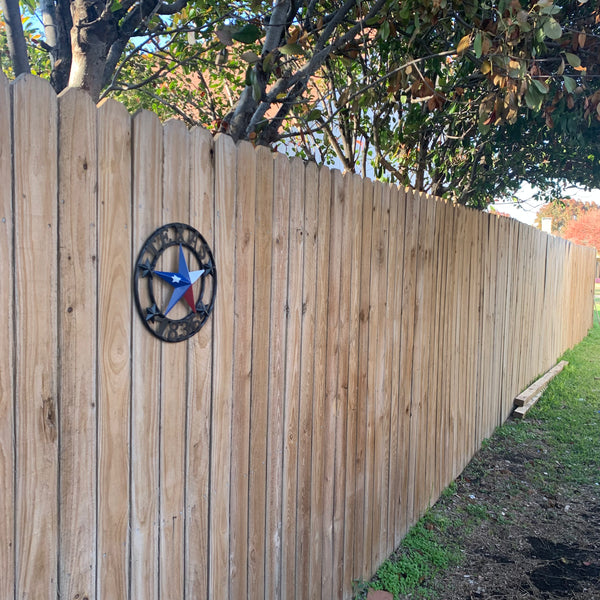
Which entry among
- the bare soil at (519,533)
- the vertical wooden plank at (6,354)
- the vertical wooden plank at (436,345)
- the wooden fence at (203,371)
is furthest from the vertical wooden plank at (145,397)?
the vertical wooden plank at (436,345)

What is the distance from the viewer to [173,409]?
2049 millimetres

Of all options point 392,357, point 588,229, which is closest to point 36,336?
point 392,357

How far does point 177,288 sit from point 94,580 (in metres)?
0.97

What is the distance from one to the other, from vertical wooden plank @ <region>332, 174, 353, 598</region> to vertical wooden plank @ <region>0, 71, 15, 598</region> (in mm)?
1812

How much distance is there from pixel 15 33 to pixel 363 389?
118 inches

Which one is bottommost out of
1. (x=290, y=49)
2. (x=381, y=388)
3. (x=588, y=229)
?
(x=381, y=388)

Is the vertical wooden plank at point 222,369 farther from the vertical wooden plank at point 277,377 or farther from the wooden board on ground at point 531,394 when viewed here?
the wooden board on ground at point 531,394

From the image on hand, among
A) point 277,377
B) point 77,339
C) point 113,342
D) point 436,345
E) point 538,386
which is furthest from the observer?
point 538,386

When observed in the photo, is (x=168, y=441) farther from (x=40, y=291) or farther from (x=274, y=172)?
(x=274, y=172)

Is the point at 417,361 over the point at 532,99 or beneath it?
beneath

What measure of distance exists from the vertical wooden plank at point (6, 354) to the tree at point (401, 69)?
1.61 metres

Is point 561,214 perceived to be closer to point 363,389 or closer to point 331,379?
point 363,389

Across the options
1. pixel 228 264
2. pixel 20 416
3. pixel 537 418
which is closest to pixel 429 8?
pixel 228 264

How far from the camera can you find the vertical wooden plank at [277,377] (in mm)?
2533
